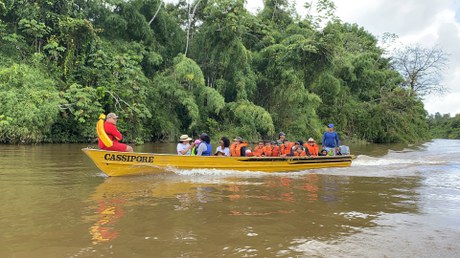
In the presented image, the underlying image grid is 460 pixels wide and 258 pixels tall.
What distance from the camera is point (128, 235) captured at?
15.7ft

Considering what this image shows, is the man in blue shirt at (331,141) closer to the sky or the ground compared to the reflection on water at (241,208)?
closer to the sky

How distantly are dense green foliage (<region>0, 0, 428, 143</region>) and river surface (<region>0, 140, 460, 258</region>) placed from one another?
8.81 metres

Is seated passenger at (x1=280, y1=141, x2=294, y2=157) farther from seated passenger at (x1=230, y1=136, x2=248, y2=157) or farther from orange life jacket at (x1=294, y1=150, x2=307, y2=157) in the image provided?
seated passenger at (x1=230, y1=136, x2=248, y2=157)

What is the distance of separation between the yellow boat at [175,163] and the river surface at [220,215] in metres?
0.25

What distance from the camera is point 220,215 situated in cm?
590

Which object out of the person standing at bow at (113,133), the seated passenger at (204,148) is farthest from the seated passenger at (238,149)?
the person standing at bow at (113,133)

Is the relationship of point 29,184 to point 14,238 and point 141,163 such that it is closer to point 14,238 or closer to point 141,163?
point 141,163

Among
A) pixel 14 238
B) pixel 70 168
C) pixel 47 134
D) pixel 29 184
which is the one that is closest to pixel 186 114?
pixel 47 134

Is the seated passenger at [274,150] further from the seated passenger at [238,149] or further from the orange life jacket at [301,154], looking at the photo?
the seated passenger at [238,149]

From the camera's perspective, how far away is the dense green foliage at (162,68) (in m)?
18.8

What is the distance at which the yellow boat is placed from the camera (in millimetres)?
9297

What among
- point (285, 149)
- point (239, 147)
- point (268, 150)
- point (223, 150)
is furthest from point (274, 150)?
point (223, 150)

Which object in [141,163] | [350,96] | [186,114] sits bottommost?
[141,163]

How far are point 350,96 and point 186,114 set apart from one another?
15.8 metres
